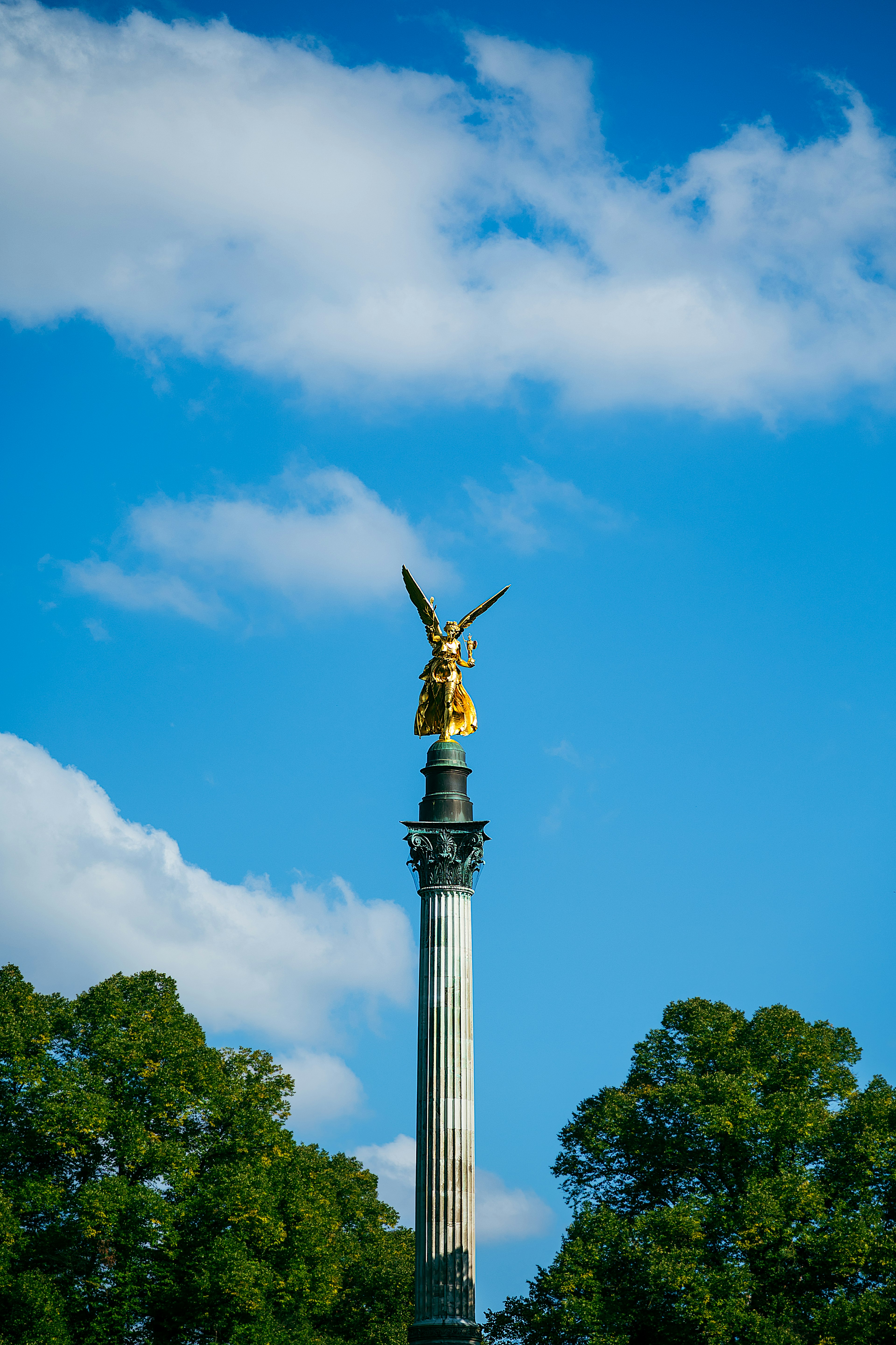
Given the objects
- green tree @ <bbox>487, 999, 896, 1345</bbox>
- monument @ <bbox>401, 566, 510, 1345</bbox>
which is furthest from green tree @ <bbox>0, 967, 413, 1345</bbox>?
monument @ <bbox>401, 566, 510, 1345</bbox>

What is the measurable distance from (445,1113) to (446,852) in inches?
200

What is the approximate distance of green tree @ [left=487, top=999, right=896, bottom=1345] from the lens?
109 feet

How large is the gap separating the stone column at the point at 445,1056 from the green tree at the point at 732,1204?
353 inches

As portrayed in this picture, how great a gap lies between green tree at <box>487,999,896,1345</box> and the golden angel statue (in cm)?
1320

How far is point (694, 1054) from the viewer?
39812 millimetres

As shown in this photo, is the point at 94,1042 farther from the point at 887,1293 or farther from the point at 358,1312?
the point at 887,1293

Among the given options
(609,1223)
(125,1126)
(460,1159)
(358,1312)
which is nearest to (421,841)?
(460,1159)

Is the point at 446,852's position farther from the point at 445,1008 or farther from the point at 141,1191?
the point at 141,1191

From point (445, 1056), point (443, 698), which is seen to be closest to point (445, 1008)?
point (445, 1056)

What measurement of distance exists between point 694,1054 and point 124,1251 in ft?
52.9

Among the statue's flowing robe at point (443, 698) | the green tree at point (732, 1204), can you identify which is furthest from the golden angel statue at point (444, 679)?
the green tree at point (732, 1204)

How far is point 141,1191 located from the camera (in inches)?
1475

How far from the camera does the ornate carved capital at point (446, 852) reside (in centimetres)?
2894

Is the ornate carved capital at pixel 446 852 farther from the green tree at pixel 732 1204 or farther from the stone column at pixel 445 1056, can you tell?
the green tree at pixel 732 1204
